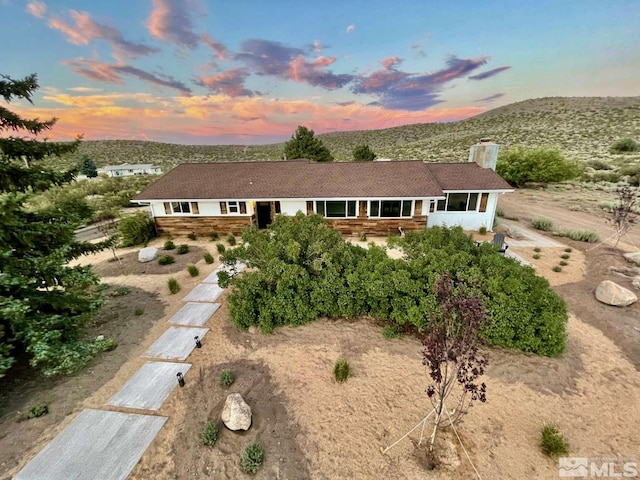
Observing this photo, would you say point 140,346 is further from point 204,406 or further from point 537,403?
point 537,403

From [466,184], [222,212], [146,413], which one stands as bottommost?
[146,413]

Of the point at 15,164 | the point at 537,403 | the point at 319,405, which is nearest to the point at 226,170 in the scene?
the point at 15,164

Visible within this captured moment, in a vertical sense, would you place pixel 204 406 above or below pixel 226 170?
below

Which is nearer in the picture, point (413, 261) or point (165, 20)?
point (413, 261)

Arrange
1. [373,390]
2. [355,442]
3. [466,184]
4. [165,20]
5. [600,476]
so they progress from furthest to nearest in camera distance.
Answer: [466,184], [165,20], [373,390], [355,442], [600,476]

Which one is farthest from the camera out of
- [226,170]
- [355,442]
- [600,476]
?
[226,170]

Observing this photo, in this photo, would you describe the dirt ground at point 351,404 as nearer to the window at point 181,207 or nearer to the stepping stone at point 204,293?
the stepping stone at point 204,293
